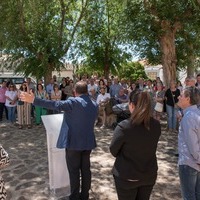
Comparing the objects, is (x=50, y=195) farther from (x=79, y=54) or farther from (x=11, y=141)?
(x=79, y=54)

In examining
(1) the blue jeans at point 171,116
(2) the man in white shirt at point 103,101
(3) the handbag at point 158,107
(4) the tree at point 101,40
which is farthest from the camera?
(4) the tree at point 101,40

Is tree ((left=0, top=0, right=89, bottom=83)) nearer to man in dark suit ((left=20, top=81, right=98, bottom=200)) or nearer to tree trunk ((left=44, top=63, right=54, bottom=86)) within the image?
tree trunk ((left=44, top=63, right=54, bottom=86))

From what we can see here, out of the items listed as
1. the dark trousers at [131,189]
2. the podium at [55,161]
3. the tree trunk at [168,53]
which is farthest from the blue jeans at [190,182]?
the tree trunk at [168,53]

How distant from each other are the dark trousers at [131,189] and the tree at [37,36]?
1207 centimetres

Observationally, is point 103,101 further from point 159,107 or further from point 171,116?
point 171,116

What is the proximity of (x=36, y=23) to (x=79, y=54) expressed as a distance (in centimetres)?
519

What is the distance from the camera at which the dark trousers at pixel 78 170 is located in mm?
4453

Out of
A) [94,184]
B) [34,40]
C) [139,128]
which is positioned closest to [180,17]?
[34,40]

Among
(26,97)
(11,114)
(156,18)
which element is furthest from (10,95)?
(26,97)

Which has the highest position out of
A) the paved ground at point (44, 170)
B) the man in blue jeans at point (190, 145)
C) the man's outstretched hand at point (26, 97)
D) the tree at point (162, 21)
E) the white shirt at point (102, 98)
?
the tree at point (162, 21)

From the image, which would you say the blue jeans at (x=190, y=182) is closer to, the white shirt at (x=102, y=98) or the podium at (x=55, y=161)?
the podium at (x=55, y=161)

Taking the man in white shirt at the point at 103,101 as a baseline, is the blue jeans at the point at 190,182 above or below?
below

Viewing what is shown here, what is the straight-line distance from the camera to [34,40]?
15.4m

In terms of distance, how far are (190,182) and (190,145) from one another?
44 centimetres
